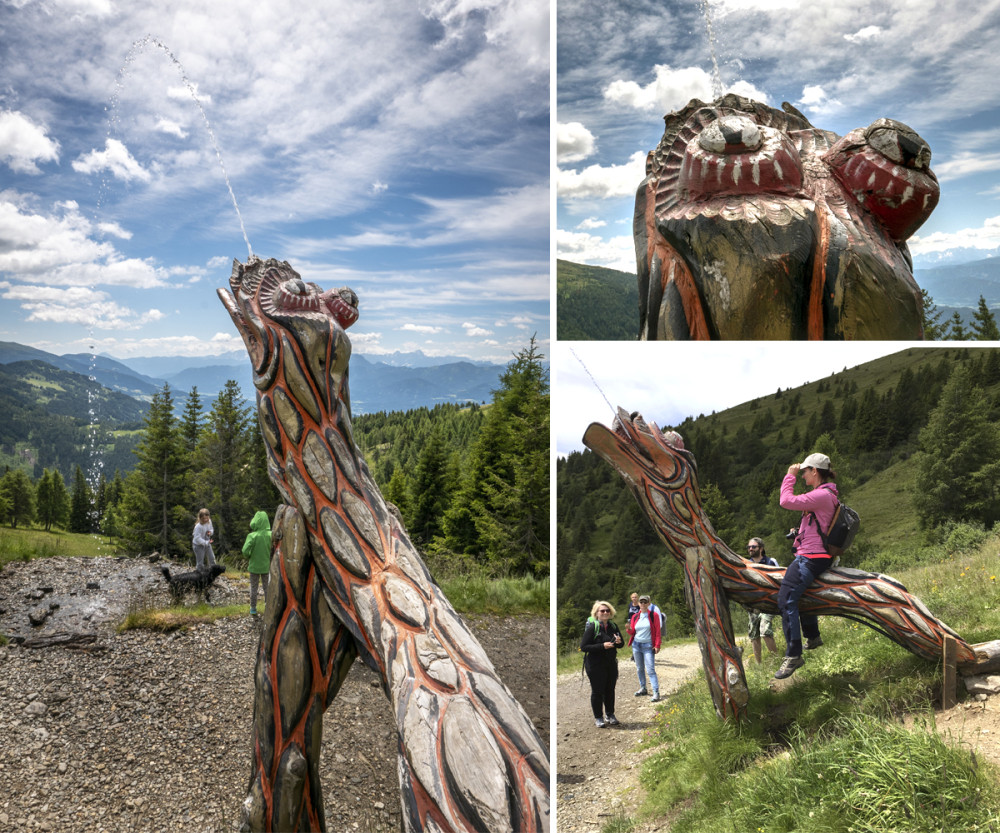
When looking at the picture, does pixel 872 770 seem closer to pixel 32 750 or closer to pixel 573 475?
pixel 573 475

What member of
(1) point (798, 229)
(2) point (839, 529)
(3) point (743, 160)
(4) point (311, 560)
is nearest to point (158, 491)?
(4) point (311, 560)

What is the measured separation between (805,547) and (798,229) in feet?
7.10

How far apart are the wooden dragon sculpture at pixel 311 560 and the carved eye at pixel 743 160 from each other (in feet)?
6.22

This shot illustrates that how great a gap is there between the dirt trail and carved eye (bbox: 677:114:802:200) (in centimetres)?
278

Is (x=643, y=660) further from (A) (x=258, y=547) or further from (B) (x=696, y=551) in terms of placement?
(A) (x=258, y=547)

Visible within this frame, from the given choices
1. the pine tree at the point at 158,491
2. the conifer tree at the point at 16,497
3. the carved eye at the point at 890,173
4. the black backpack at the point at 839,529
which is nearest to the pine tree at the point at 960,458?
the black backpack at the point at 839,529

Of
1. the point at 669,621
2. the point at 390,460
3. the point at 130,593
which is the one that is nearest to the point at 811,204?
the point at 669,621

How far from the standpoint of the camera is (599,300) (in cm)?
339

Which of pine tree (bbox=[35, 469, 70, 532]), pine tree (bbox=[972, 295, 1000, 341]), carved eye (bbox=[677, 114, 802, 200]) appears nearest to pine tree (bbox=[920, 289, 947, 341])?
pine tree (bbox=[972, 295, 1000, 341])

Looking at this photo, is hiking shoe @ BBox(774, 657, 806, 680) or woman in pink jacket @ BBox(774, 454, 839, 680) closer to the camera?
woman in pink jacket @ BBox(774, 454, 839, 680)

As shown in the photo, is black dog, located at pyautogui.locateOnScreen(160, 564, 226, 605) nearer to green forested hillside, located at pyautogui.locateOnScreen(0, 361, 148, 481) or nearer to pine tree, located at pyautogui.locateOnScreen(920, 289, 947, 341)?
pine tree, located at pyautogui.locateOnScreen(920, 289, 947, 341)

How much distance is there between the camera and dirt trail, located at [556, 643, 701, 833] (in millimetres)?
3045

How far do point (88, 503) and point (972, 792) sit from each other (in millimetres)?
38400

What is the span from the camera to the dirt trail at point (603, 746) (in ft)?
9.99
